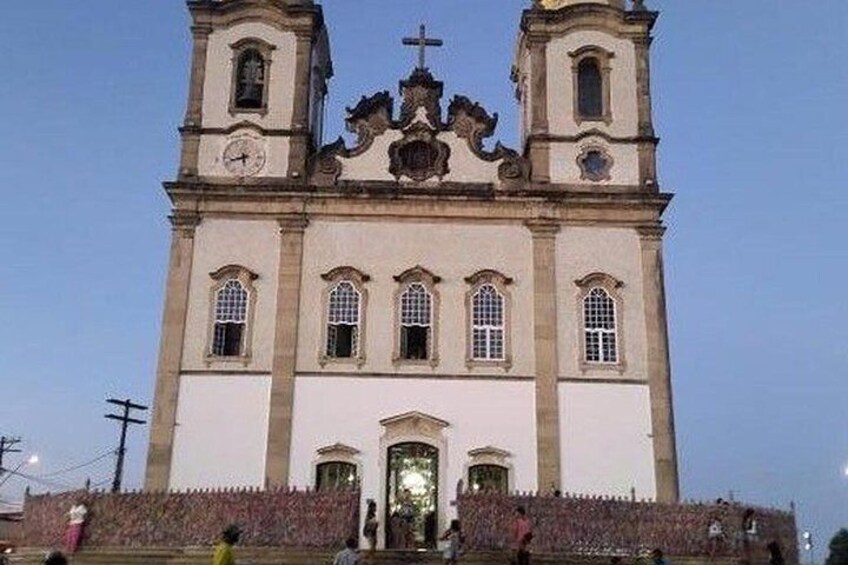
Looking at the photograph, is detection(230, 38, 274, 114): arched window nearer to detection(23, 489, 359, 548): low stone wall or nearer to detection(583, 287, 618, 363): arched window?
detection(583, 287, 618, 363): arched window

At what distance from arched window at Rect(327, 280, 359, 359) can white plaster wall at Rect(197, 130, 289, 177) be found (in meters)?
3.92

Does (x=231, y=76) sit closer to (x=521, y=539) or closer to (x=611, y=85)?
(x=611, y=85)

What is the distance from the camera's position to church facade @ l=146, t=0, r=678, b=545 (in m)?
24.8

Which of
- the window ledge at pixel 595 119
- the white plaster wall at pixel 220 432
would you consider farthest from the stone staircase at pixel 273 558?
the window ledge at pixel 595 119

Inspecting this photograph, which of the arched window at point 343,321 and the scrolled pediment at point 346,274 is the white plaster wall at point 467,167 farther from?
the arched window at point 343,321

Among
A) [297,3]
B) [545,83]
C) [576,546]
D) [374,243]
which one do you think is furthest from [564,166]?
[576,546]

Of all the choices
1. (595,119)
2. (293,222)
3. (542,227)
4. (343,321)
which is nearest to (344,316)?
(343,321)

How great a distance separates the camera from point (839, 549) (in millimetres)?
25031

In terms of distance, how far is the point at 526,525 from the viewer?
61.7 feet

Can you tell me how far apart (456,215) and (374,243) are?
7.81 feet

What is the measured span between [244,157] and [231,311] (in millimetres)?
4617

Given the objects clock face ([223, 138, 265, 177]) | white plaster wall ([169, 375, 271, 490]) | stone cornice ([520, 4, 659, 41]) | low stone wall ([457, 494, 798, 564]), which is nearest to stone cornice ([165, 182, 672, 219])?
clock face ([223, 138, 265, 177])

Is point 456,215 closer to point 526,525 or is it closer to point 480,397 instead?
point 480,397

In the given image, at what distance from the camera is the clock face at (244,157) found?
90.9 ft
